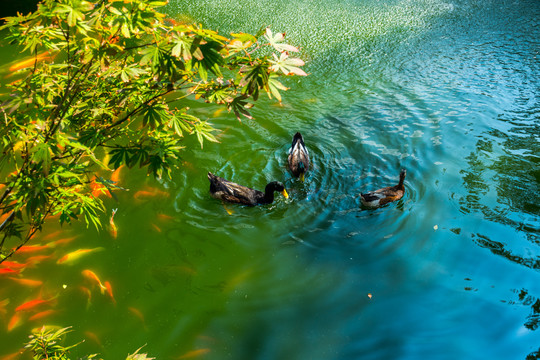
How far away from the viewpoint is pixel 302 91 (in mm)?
6348

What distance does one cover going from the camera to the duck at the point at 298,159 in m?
4.75

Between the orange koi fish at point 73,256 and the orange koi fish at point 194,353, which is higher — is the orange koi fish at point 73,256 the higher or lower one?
the higher one

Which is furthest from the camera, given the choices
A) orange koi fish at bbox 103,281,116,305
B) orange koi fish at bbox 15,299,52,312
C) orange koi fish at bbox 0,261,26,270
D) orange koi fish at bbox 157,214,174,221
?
orange koi fish at bbox 157,214,174,221

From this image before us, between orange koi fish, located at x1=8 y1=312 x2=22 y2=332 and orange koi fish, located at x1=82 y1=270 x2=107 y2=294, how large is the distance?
22.1 inches

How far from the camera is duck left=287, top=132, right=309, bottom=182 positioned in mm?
4754

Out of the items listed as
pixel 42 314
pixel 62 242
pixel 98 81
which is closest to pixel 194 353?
pixel 42 314

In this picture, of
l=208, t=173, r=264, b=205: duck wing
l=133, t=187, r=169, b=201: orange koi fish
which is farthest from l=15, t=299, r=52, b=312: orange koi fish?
l=208, t=173, r=264, b=205: duck wing

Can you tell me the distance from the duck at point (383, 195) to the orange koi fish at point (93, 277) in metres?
2.68

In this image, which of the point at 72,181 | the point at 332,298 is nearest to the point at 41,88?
the point at 72,181

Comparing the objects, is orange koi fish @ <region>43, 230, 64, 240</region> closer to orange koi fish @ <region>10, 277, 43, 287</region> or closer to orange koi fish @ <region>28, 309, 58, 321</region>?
orange koi fish @ <region>10, 277, 43, 287</region>

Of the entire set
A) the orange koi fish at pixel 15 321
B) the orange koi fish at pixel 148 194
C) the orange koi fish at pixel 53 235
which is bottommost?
the orange koi fish at pixel 15 321

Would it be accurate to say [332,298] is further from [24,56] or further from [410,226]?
[24,56]

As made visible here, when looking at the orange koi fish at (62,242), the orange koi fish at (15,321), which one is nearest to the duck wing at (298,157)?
the orange koi fish at (62,242)

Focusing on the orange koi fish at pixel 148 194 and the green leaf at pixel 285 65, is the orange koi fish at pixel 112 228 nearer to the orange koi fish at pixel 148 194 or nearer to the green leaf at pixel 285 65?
the orange koi fish at pixel 148 194
